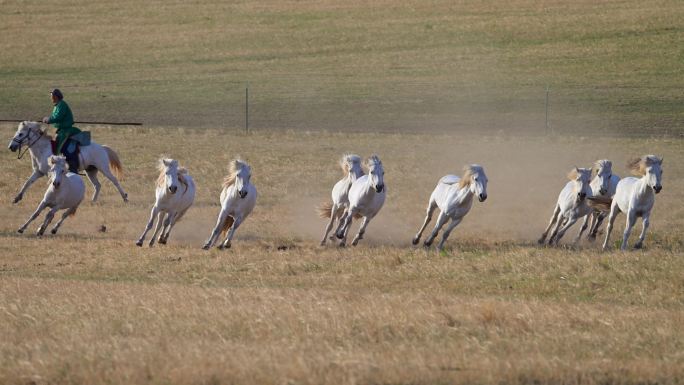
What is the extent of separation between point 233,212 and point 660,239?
267 inches

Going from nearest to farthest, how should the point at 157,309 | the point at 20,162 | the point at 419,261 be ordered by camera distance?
the point at 157,309 < the point at 419,261 < the point at 20,162

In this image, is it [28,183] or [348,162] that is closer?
[348,162]

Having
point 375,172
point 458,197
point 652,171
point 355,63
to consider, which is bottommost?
point 458,197

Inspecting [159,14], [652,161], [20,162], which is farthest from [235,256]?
[159,14]

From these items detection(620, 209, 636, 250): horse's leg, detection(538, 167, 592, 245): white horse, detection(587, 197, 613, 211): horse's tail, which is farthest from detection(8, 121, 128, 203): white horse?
detection(620, 209, 636, 250): horse's leg

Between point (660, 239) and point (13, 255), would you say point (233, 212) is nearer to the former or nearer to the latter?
point (13, 255)

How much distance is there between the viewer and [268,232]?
1991 cm

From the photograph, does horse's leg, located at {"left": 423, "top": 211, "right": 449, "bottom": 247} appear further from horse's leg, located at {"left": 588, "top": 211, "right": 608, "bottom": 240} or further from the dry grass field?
horse's leg, located at {"left": 588, "top": 211, "right": 608, "bottom": 240}

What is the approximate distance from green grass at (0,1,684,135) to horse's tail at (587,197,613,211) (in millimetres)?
21739

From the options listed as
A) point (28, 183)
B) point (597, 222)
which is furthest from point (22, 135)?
point (597, 222)

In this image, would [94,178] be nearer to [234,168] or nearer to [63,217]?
[63,217]

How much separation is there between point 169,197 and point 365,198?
308 centimetres

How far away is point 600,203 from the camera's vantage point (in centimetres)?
1875

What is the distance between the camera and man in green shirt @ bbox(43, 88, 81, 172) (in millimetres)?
22891
